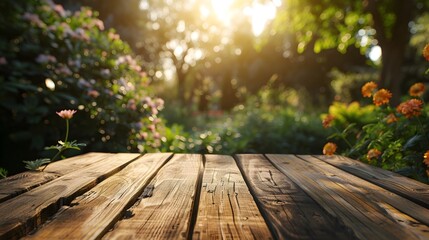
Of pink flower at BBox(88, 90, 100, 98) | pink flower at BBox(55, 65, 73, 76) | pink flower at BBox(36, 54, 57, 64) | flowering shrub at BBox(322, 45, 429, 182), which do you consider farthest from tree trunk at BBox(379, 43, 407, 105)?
pink flower at BBox(36, 54, 57, 64)

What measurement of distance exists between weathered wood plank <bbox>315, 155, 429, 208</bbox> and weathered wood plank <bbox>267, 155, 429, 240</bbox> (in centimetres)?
5

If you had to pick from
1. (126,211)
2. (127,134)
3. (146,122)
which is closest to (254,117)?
(146,122)

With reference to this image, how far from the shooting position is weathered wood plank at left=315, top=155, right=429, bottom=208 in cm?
156

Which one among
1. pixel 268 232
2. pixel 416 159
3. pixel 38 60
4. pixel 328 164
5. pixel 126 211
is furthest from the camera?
pixel 38 60

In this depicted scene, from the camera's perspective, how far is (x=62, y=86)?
4.36 m

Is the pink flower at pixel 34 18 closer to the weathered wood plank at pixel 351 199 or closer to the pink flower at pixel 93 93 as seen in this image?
the pink flower at pixel 93 93

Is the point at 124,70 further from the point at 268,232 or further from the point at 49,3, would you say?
the point at 268,232

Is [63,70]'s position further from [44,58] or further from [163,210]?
[163,210]

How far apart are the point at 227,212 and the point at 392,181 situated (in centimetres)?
104

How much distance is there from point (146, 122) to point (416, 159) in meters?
3.35

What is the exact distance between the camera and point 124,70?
5340mm

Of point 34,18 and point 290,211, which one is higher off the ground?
point 34,18

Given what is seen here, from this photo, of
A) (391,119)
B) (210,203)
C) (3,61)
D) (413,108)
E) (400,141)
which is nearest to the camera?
(210,203)

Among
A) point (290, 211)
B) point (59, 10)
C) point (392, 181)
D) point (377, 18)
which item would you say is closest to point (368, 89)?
point (392, 181)
